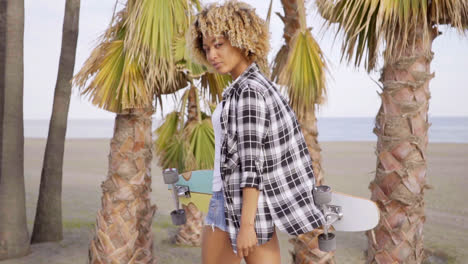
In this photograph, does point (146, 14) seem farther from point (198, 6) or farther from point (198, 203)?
point (198, 203)

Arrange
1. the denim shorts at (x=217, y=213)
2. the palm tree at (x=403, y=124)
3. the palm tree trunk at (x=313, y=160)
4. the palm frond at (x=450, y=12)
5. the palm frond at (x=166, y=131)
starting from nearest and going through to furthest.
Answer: the denim shorts at (x=217, y=213) → the palm frond at (x=450, y=12) → the palm tree at (x=403, y=124) → the palm tree trunk at (x=313, y=160) → the palm frond at (x=166, y=131)

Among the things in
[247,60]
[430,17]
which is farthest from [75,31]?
[247,60]

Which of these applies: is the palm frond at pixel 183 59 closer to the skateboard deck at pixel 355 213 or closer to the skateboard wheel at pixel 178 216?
the skateboard wheel at pixel 178 216

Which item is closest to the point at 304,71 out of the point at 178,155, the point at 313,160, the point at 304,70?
the point at 304,70

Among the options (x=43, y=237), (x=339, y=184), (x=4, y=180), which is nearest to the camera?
(x=4, y=180)

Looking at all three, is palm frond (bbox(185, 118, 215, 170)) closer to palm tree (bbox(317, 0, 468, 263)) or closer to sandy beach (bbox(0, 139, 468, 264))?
sandy beach (bbox(0, 139, 468, 264))

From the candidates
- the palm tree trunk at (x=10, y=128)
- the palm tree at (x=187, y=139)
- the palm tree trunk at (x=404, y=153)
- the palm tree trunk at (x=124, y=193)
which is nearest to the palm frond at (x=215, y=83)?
the palm tree at (x=187, y=139)

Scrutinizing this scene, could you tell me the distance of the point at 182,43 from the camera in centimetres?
507

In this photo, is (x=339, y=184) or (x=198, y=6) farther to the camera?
(x=339, y=184)

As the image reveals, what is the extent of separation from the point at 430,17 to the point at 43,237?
6338 millimetres

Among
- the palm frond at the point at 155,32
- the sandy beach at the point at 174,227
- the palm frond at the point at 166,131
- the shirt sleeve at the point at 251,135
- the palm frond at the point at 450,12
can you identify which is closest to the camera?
the shirt sleeve at the point at 251,135

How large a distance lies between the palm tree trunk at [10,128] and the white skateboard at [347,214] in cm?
562

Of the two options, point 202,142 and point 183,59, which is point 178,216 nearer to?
point 183,59

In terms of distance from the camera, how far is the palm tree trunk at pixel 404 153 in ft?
14.5
